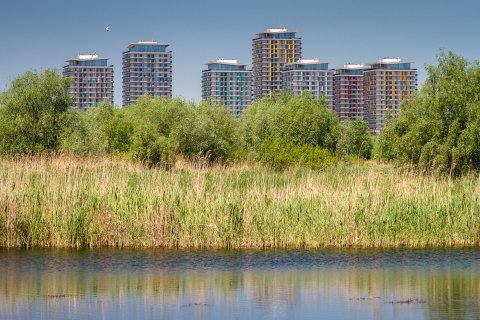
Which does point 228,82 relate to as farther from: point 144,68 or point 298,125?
point 298,125

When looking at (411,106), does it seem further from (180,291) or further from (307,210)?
(180,291)

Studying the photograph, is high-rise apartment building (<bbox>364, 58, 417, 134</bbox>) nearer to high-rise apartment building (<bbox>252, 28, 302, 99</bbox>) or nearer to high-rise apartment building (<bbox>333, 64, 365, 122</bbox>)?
high-rise apartment building (<bbox>333, 64, 365, 122</bbox>)

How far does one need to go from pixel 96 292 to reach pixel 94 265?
293cm

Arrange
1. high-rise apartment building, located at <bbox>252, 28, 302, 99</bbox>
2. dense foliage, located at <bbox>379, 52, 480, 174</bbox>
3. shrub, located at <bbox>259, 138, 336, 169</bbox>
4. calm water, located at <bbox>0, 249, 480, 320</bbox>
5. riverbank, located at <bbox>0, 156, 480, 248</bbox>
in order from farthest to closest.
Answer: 1. high-rise apartment building, located at <bbox>252, 28, 302, 99</bbox>
2. shrub, located at <bbox>259, 138, 336, 169</bbox>
3. dense foliage, located at <bbox>379, 52, 480, 174</bbox>
4. riverbank, located at <bbox>0, 156, 480, 248</bbox>
5. calm water, located at <bbox>0, 249, 480, 320</bbox>

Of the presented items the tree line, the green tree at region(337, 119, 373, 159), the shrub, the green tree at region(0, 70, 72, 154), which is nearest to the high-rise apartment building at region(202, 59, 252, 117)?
the green tree at region(337, 119, 373, 159)

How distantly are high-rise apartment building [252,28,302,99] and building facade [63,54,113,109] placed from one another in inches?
1206

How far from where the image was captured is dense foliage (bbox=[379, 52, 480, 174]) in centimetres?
3403

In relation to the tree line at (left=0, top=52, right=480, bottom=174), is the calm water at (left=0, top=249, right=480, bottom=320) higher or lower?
lower

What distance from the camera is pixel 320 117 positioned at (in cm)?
6975

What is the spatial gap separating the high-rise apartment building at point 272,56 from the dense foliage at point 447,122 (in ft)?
497

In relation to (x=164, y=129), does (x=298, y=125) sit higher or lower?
higher

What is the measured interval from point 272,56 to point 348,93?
1755 centimetres

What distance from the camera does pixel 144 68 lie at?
609 feet

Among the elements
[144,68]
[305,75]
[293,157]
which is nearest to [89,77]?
[144,68]
